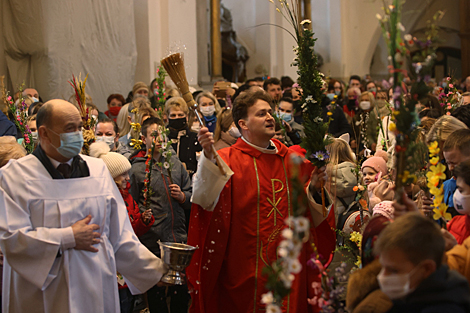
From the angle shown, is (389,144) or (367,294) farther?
(389,144)

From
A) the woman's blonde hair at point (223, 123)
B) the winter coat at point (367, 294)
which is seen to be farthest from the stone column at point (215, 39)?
the winter coat at point (367, 294)

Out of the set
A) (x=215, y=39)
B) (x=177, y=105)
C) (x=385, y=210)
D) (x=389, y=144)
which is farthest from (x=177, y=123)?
(x=215, y=39)

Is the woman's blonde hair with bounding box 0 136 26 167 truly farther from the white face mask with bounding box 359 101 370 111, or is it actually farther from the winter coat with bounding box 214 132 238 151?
the white face mask with bounding box 359 101 370 111

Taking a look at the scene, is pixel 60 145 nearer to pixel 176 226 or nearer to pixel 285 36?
pixel 176 226

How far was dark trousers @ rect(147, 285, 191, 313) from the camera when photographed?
188 inches

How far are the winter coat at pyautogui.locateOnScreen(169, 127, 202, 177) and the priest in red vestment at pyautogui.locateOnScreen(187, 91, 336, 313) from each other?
83.7 inches

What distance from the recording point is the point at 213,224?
3727 mm

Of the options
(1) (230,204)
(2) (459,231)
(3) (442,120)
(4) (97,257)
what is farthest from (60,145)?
(3) (442,120)

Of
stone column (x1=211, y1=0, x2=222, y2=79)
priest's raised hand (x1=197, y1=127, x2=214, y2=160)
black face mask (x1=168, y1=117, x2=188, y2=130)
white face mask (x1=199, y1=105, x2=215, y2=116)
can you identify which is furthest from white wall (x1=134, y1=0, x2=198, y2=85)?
priest's raised hand (x1=197, y1=127, x2=214, y2=160)

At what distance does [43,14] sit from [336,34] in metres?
15.0

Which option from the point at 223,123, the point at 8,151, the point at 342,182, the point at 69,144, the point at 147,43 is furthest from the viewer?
the point at 147,43

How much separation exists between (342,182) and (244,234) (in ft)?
5.64

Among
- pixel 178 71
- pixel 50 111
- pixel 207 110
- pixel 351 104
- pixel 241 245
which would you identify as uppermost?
pixel 178 71

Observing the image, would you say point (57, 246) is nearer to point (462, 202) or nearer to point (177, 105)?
point (462, 202)
